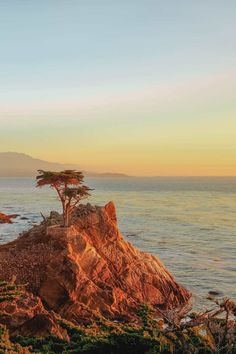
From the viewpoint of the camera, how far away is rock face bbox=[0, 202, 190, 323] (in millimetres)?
27203

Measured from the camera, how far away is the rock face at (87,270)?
27.2 meters

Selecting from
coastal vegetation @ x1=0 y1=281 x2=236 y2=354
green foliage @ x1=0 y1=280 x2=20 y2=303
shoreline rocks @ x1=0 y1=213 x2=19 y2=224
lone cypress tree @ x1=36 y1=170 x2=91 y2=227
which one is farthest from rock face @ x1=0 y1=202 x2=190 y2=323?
shoreline rocks @ x1=0 y1=213 x2=19 y2=224

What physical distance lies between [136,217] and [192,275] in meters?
49.5

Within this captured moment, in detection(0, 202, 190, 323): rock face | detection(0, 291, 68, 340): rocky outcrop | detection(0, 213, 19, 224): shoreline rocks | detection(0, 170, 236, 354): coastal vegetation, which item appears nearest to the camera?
detection(0, 170, 236, 354): coastal vegetation

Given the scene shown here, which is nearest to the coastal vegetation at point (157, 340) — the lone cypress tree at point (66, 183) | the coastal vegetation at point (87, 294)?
the coastal vegetation at point (87, 294)

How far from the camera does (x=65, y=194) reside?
35.1m

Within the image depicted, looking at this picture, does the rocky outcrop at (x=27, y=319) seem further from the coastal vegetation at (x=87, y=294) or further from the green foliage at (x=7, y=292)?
the green foliage at (x=7, y=292)

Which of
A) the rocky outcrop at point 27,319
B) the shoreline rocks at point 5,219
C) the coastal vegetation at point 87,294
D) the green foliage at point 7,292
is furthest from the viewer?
the shoreline rocks at point 5,219

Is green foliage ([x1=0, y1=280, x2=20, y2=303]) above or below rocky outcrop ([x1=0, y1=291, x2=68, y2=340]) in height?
above

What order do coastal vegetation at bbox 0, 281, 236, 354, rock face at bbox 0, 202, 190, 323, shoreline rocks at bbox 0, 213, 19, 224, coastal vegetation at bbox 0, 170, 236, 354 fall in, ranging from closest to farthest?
coastal vegetation at bbox 0, 281, 236, 354, coastal vegetation at bbox 0, 170, 236, 354, rock face at bbox 0, 202, 190, 323, shoreline rocks at bbox 0, 213, 19, 224

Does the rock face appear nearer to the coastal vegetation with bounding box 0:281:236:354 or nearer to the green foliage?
the green foliage

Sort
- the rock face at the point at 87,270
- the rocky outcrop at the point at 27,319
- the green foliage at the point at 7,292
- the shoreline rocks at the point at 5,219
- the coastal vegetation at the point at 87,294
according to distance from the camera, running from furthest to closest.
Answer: the shoreline rocks at the point at 5,219 < the rock face at the point at 87,270 < the rocky outcrop at the point at 27,319 < the green foliage at the point at 7,292 < the coastal vegetation at the point at 87,294

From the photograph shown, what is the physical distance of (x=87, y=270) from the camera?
29250 millimetres

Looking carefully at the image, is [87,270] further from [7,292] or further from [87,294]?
[7,292]
